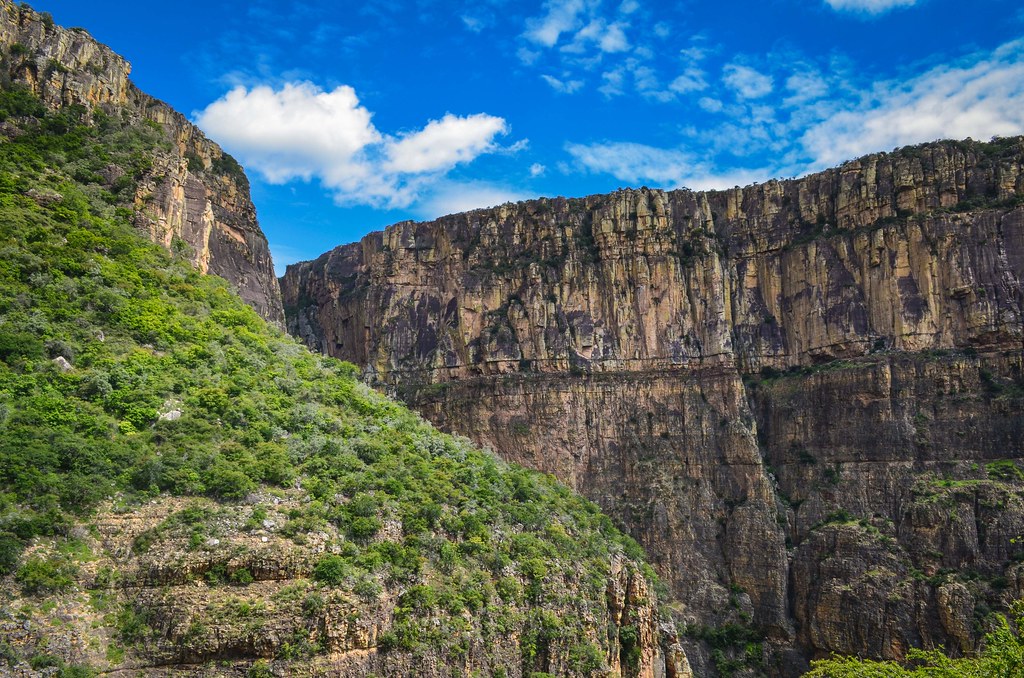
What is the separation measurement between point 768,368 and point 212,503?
63660 millimetres

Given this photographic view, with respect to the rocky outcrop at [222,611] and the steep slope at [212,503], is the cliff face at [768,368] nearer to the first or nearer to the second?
the steep slope at [212,503]

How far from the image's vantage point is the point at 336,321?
10175cm

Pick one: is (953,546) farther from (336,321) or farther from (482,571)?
(336,321)

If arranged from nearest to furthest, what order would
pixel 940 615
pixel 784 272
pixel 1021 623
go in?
pixel 1021 623 < pixel 940 615 < pixel 784 272

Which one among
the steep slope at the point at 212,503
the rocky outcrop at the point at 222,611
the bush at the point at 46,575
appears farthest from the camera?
the steep slope at the point at 212,503

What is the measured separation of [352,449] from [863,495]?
49.2 m

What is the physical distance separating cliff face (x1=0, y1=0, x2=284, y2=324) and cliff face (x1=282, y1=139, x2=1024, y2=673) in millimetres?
31145

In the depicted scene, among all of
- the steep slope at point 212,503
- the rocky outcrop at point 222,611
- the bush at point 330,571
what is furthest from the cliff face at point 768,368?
the bush at point 330,571

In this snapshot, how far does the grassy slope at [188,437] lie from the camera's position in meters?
30.7

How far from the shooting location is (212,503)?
3238 centimetres

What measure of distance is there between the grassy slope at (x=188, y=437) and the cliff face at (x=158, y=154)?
4.62 feet

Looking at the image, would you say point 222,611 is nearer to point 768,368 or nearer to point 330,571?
point 330,571

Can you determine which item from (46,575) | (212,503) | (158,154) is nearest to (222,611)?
(212,503)

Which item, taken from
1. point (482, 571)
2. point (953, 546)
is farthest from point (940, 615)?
point (482, 571)
